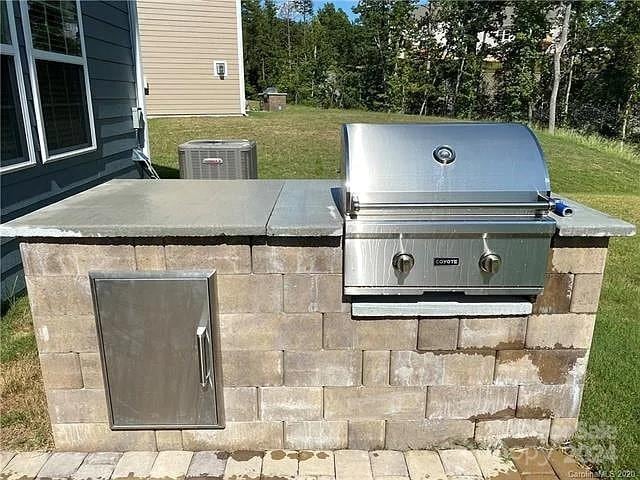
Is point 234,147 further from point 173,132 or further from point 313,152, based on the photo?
point 173,132

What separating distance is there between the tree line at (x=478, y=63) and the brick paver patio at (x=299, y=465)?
17.6 metres

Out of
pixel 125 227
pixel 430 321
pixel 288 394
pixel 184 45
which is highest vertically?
pixel 184 45

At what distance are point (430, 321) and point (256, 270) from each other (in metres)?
0.72

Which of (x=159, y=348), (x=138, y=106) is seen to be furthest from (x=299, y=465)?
(x=138, y=106)

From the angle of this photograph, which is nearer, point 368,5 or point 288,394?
point 288,394

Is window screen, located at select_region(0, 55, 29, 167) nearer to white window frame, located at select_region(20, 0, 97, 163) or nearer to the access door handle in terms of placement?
white window frame, located at select_region(20, 0, 97, 163)

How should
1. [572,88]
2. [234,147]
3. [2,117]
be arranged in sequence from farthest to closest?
1. [572,88]
2. [234,147]
3. [2,117]

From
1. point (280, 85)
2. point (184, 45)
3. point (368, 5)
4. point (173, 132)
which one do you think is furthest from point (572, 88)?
point (173, 132)

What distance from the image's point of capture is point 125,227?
1744mm

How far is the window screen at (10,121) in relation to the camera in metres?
3.33

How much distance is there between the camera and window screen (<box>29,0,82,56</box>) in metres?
3.77

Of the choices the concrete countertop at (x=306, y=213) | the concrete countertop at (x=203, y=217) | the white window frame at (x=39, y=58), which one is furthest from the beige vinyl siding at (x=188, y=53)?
the concrete countertop at (x=306, y=213)

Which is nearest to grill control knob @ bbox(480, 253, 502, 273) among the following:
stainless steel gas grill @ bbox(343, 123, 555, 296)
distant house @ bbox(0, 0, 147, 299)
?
stainless steel gas grill @ bbox(343, 123, 555, 296)

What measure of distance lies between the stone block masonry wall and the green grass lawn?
15.2 inches
